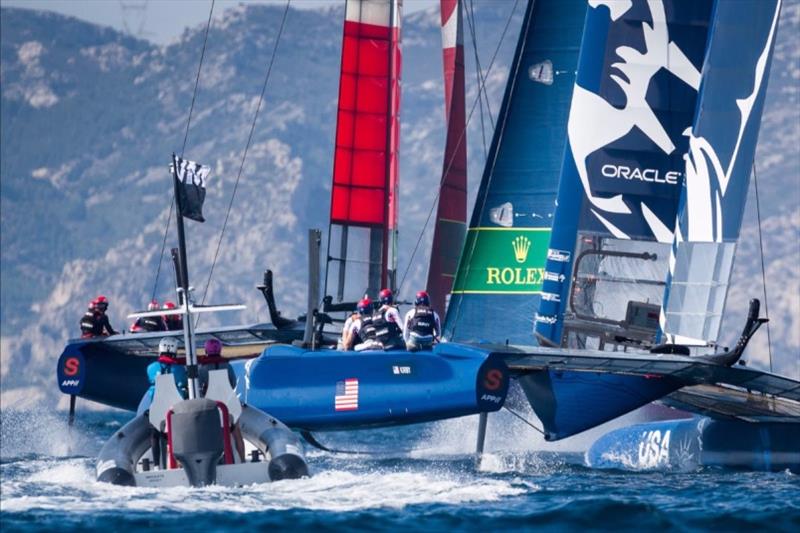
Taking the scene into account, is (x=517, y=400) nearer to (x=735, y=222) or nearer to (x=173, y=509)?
(x=735, y=222)

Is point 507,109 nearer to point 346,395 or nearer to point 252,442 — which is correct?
point 346,395

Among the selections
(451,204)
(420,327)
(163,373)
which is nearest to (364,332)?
(420,327)

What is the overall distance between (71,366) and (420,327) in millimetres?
4732

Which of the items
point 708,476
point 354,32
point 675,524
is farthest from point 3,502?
point 354,32

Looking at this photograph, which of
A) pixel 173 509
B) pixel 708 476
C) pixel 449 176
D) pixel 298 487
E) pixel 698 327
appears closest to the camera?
pixel 173 509

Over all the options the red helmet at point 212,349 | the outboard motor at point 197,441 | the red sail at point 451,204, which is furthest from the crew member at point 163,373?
the red sail at point 451,204

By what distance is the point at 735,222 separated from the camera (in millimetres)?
20531

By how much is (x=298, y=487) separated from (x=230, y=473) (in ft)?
2.05

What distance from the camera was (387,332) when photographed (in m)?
18.1

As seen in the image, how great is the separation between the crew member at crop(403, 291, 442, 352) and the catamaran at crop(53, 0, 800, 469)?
948 millimetres

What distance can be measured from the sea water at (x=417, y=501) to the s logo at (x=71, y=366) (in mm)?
2807

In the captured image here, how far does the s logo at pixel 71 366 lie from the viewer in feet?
66.9

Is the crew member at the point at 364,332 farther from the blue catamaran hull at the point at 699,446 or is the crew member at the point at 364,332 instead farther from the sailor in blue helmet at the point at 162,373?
the blue catamaran hull at the point at 699,446

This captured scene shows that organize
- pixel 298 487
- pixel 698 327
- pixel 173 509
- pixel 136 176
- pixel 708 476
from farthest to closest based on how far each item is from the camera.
A: pixel 136 176 < pixel 698 327 < pixel 708 476 < pixel 298 487 < pixel 173 509
